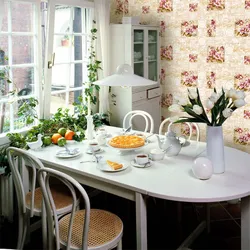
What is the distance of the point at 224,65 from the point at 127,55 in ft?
3.63

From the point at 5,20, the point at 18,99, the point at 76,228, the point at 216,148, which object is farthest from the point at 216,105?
the point at 5,20

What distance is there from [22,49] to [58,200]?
150 centimetres

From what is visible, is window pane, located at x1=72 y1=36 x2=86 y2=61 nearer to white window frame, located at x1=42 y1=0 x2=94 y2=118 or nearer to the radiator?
white window frame, located at x1=42 y1=0 x2=94 y2=118

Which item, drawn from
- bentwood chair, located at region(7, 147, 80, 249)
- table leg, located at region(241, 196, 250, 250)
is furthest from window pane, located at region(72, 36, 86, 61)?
table leg, located at region(241, 196, 250, 250)

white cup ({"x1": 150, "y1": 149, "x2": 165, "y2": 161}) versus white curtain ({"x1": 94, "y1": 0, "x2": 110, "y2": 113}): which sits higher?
white curtain ({"x1": 94, "y1": 0, "x2": 110, "y2": 113})

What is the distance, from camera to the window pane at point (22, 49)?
123 inches

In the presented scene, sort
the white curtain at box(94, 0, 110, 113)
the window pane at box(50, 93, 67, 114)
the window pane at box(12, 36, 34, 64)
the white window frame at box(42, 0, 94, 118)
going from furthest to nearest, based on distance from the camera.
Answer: the white curtain at box(94, 0, 110, 113) → the window pane at box(50, 93, 67, 114) → the white window frame at box(42, 0, 94, 118) → the window pane at box(12, 36, 34, 64)

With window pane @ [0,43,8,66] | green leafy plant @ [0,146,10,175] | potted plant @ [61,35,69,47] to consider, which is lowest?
green leafy plant @ [0,146,10,175]

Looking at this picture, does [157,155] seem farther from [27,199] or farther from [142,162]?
[27,199]

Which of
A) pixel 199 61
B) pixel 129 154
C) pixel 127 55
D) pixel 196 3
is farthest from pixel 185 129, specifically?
pixel 129 154

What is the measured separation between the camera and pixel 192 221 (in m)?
3.08

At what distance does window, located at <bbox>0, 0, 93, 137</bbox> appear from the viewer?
121 inches

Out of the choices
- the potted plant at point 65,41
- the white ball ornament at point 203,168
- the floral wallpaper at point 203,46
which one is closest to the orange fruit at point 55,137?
the potted plant at point 65,41

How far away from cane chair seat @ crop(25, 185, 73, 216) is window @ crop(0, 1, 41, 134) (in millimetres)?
878
